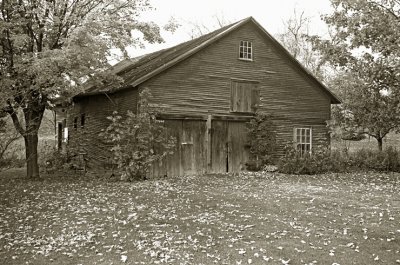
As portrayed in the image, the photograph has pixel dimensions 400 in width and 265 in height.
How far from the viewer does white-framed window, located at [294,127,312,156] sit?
22.4 m

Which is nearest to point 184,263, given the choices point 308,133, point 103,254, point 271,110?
point 103,254

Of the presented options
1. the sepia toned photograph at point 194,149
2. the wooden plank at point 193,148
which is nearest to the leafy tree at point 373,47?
the sepia toned photograph at point 194,149

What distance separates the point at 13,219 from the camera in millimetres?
11266

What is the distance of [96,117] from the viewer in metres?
22.9

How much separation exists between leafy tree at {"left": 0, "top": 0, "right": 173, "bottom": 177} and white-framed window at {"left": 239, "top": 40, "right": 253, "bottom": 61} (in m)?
4.43

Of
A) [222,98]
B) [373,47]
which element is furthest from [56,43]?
[373,47]

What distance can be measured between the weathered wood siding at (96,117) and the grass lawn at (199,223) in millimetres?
4811

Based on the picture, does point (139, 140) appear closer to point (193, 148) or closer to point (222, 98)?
point (193, 148)

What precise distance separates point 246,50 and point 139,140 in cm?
755

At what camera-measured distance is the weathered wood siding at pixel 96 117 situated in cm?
1989

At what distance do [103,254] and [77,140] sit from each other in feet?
58.3

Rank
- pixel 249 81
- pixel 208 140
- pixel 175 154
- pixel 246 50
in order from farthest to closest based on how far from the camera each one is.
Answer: pixel 246 50 < pixel 249 81 < pixel 208 140 < pixel 175 154

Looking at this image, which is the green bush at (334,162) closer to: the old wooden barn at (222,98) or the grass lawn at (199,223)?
the old wooden barn at (222,98)

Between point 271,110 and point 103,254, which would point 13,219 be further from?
point 271,110
